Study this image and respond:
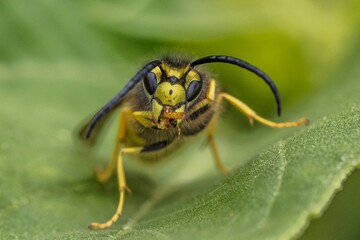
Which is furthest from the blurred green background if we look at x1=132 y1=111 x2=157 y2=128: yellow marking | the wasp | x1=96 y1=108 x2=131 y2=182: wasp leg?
x1=132 y1=111 x2=157 y2=128: yellow marking

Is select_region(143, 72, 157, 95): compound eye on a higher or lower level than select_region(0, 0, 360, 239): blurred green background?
lower

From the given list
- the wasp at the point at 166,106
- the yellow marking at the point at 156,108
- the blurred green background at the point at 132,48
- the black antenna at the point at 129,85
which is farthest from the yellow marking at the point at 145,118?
the blurred green background at the point at 132,48

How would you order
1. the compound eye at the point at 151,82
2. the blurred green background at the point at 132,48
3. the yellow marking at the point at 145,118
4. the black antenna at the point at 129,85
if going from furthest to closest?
the blurred green background at the point at 132,48
the yellow marking at the point at 145,118
the compound eye at the point at 151,82
the black antenna at the point at 129,85

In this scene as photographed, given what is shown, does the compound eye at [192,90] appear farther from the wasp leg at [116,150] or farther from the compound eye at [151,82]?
the wasp leg at [116,150]

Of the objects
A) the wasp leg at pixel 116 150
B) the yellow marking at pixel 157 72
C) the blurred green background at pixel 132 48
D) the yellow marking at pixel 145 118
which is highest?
the blurred green background at pixel 132 48

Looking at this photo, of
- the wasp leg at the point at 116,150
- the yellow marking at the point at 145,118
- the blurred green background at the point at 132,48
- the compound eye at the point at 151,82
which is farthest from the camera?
the blurred green background at the point at 132,48

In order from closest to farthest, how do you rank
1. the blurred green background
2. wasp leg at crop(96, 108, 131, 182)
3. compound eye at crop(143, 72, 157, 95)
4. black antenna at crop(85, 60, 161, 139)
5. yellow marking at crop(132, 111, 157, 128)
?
black antenna at crop(85, 60, 161, 139) < compound eye at crop(143, 72, 157, 95) < yellow marking at crop(132, 111, 157, 128) < wasp leg at crop(96, 108, 131, 182) < the blurred green background

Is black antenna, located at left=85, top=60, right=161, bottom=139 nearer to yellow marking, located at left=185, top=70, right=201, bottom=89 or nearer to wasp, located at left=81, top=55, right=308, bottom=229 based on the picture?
wasp, located at left=81, top=55, right=308, bottom=229

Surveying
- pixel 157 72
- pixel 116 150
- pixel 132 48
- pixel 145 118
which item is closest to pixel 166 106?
pixel 157 72
